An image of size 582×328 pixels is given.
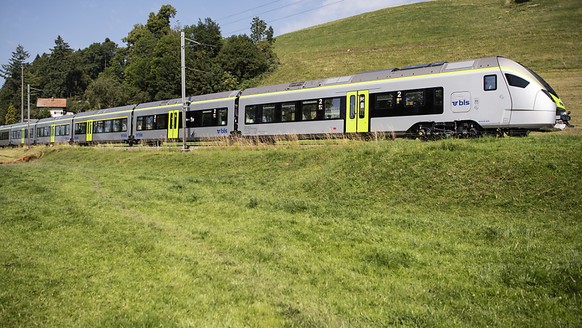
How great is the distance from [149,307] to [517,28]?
219 ft

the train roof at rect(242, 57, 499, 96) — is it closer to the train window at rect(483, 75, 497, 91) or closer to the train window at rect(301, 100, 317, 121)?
the train window at rect(483, 75, 497, 91)

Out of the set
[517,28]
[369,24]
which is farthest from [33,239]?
[369,24]

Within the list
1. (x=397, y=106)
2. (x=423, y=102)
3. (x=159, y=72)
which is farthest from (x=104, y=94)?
(x=423, y=102)

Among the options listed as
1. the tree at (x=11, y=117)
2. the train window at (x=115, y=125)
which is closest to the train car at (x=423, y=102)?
the train window at (x=115, y=125)

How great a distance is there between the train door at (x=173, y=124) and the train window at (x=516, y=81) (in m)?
21.3

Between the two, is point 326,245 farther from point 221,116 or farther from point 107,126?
point 107,126

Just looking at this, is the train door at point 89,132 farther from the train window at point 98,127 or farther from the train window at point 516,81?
the train window at point 516,81

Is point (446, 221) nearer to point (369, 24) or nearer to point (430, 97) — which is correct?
point (430, 97)

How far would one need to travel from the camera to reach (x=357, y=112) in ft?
59.4

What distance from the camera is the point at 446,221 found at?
7.88m

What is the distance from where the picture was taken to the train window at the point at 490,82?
14.2 metres

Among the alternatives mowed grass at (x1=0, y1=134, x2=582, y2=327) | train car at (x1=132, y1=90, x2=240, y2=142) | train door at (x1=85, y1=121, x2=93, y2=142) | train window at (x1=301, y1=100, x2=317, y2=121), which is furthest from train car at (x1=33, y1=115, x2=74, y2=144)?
mowed grass at (x1=0, y1=134, x2=582, y2=327)

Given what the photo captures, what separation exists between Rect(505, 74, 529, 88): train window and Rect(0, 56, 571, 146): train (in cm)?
3

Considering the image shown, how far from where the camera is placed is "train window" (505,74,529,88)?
45.5ft
